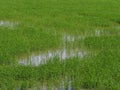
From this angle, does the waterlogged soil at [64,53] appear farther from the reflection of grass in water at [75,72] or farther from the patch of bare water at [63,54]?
the reflection of grass in water at [75,72]

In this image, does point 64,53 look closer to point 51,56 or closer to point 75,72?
point 51,56

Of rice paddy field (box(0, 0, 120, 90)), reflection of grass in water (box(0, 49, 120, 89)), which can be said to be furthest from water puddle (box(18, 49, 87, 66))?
reflection of grass in water (box(0, 49, 120, 89))

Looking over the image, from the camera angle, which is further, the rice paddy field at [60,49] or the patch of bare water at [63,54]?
the patch of bare water at [63,54]

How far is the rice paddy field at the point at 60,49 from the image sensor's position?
858 cm

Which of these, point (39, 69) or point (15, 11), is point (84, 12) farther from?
point (39, 69)

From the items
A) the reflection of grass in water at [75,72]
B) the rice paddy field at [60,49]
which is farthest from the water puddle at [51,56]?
the reflection of grass in water at [75,72]

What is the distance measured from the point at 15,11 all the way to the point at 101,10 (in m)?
4.77

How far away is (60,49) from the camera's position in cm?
1182

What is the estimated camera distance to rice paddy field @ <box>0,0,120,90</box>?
858cm

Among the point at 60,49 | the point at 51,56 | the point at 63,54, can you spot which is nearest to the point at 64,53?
the point at 63,54

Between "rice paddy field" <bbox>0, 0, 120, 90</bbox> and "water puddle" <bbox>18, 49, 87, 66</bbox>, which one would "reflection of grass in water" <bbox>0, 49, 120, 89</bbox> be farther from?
"water puddle" <bbox>18, 49, 87, 66</bbox>

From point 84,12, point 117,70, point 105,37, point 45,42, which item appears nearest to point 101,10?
point 84,12

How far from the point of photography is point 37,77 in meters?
8.79

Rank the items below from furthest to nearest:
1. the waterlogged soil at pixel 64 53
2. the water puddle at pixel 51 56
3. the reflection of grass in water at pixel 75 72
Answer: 1. the waterlogged soil at pixel 64 53
2. the water puddle at pixel 51 56
3. the reflection of grass in water at pixel 75 72
